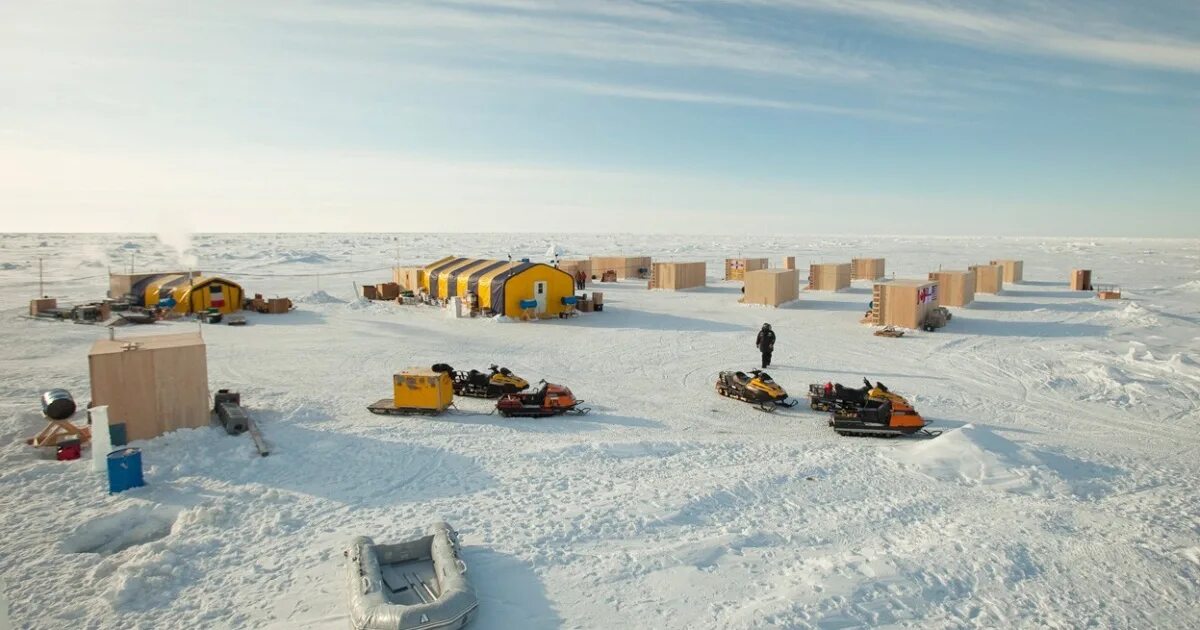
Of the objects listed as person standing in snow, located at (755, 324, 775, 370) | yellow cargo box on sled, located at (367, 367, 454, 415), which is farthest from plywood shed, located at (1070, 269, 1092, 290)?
yellow cargo box on sled, located at (367, 367, 454, 415)

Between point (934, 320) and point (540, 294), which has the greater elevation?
point (540, 294)

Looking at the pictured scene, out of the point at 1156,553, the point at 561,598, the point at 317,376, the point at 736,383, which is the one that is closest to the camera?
the point at 561,598

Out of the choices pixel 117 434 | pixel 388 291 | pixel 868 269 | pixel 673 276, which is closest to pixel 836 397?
pixel 117 434

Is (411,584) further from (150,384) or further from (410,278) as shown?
(410,278)

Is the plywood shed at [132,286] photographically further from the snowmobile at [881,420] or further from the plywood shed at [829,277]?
the plywood shed at [829,277]

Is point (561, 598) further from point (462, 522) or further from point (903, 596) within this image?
point (903, 596)

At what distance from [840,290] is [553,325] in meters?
20.6

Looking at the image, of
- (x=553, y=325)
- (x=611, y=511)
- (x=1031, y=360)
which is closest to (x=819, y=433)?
(x=611, y=511)

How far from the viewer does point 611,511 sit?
8914 millimetres

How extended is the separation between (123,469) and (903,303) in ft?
77.6

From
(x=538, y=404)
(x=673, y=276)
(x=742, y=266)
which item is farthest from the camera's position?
(x=742, y=266)

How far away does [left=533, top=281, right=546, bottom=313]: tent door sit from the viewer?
28.0m

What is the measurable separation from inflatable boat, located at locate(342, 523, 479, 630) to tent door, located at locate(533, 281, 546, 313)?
65.4 ft

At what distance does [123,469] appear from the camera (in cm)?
945
